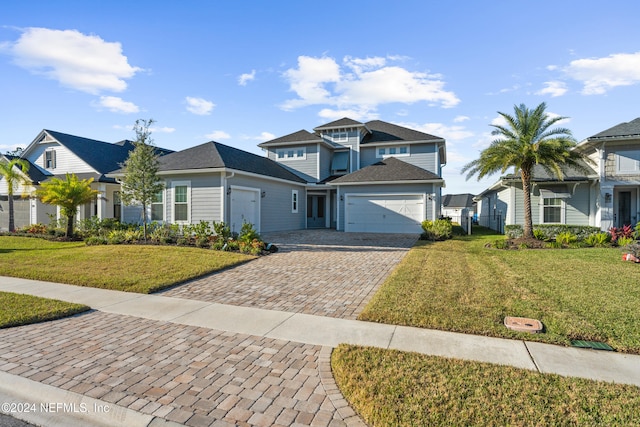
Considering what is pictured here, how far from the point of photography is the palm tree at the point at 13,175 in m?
20.2

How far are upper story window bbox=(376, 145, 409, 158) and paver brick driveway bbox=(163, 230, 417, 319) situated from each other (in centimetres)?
1350

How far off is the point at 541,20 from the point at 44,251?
19.1 metres

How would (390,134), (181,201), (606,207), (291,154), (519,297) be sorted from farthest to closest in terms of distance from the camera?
(390,134) → (291,154) → (181,201) → (606,207) → (519,297)

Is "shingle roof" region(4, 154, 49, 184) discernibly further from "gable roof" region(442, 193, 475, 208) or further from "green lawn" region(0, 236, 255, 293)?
"gable roof" region(442, 193, 475, 208)

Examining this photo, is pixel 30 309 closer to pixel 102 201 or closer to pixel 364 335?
pixel 364 335

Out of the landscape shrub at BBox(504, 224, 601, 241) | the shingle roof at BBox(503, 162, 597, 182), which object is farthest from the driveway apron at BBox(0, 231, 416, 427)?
the shingle roof at BBox(503, 162, 597, 182)

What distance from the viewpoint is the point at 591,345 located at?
441 centimetres

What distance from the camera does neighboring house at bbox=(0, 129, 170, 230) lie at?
21797 millimetres

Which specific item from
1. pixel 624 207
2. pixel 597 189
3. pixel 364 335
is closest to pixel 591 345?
pixel 364 335

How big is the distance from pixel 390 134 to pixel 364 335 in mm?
23163

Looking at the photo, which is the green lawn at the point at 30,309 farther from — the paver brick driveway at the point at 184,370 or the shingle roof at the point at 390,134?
the shingle roof at the point at 390,134

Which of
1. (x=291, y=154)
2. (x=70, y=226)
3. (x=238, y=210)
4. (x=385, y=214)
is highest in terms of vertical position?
(x=291, y=154)

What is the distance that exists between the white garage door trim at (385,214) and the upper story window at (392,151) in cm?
585

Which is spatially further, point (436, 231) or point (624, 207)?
point (624, 207)
